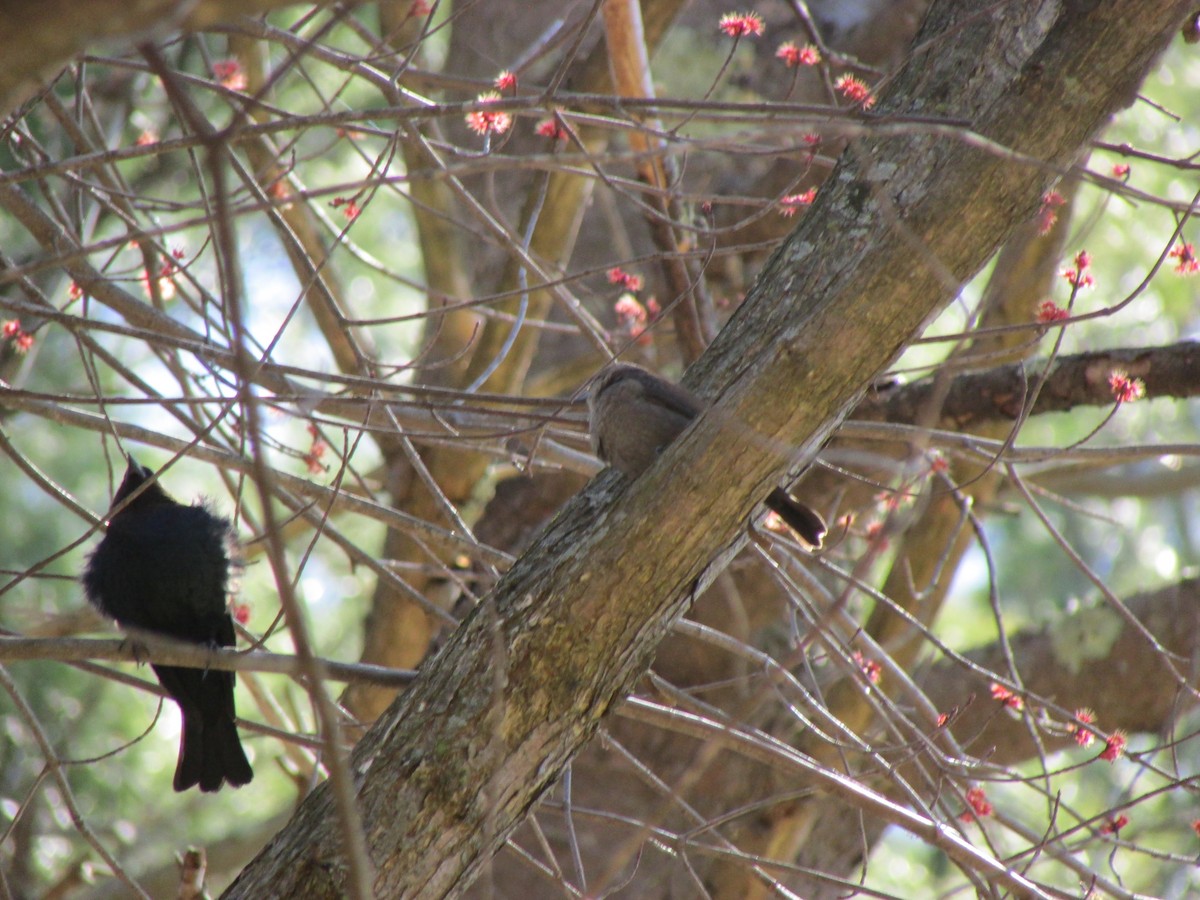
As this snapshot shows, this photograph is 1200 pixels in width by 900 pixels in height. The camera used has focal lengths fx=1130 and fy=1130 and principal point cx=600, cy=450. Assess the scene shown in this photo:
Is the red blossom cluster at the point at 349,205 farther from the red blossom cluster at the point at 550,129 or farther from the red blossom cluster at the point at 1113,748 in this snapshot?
the red blossom cluster at the point at 1113,748

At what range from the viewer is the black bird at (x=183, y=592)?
3.98 m

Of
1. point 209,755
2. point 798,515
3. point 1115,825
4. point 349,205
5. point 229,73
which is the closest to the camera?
point 1115,825

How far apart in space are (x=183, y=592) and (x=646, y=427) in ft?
6.58

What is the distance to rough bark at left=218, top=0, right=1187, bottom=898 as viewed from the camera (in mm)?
2529

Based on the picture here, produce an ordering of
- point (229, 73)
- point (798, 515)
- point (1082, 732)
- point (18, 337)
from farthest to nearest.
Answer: point (229, 73), point (18, 337), point (1082, 732), point (798, 515)

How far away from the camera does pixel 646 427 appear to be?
333 cm

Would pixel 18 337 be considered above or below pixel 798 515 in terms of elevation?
below

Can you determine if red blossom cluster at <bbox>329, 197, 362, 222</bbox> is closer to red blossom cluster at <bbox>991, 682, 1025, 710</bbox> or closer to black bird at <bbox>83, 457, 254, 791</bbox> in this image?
black bird at <bbox>83, 457, 254, 791</bbox>

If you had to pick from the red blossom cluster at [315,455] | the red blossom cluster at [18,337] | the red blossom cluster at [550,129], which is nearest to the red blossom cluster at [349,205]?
the red blossom cluster at [550,129]

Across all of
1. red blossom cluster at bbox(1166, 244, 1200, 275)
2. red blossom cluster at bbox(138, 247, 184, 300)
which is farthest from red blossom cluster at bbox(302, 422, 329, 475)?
red blossom cluster at bbox(1166, 244, 1200, 275)

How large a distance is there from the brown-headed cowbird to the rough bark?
27cm

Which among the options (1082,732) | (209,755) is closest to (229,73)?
(209,755)

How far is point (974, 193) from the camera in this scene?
279cm

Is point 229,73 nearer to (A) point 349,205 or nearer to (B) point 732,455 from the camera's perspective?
(A) point 349,205
